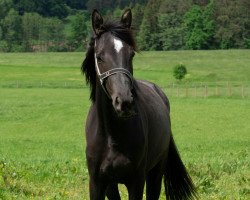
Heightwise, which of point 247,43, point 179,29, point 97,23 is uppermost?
point 97,23

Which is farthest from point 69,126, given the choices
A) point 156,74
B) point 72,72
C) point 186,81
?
point 72,72

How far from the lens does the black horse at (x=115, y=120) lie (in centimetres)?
482

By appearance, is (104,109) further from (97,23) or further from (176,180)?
(176,180)

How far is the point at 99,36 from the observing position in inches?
204

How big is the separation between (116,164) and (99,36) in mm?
1246

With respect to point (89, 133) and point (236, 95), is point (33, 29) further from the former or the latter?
point (89, 133)

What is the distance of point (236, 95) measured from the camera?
45.3 meters

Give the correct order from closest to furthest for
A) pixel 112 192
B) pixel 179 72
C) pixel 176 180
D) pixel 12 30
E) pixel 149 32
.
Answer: pixel 112 192
pixel 176 180
pixel 179 72
pixel 149 32
pixel 12 30

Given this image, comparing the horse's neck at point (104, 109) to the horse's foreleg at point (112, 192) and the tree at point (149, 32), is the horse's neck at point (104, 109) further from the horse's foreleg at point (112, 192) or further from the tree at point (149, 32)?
the tree at point (149, 32)

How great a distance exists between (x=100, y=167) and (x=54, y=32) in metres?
164

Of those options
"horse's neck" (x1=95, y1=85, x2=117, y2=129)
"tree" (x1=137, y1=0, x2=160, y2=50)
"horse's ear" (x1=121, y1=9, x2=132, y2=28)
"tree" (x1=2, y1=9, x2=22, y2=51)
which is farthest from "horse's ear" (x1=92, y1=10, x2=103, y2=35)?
"tree" (x1=2, y1=9, x2=22, y2=51)

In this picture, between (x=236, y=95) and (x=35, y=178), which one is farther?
(x=236, y=95)

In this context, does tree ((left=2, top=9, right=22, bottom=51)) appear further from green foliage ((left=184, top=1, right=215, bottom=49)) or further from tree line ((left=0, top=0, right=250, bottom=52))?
green foliage ((left=184, top=1, right=215, bottom=49))

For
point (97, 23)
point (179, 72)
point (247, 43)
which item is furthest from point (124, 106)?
point (247, 43)
